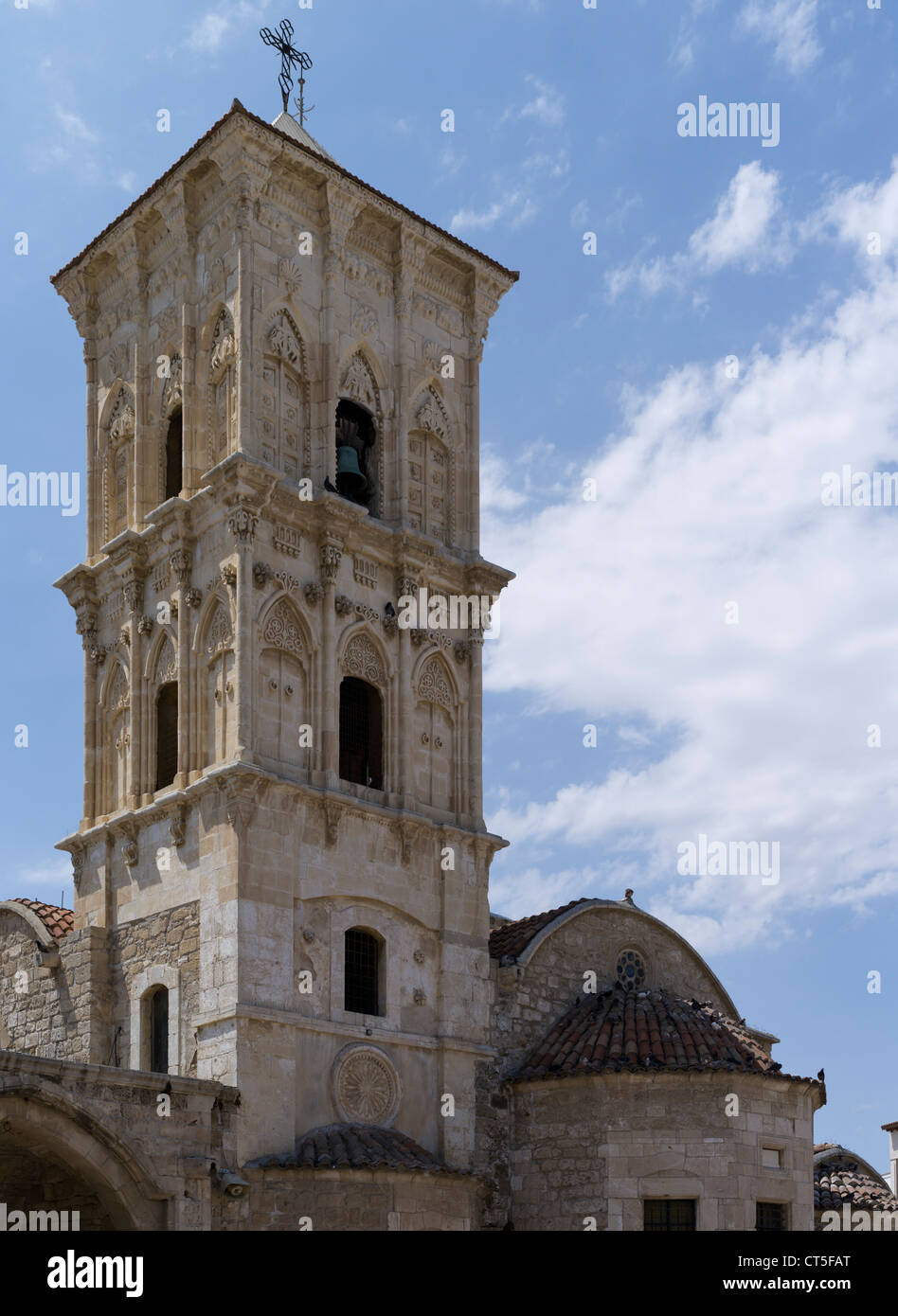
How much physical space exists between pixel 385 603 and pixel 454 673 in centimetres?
188

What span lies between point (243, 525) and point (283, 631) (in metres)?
1.79

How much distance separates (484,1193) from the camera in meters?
27.1

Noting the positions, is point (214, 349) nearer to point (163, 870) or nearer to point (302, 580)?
point (302, 580)

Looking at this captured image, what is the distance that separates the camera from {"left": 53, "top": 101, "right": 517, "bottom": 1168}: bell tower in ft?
84.7

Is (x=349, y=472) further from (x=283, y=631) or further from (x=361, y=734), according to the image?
(x=361, y=734)

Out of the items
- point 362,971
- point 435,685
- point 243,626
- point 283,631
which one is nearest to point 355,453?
point 283,631

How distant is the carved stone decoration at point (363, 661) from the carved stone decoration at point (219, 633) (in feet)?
6.96

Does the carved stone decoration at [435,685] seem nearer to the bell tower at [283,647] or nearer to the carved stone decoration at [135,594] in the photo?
the bell tower at [283,647]

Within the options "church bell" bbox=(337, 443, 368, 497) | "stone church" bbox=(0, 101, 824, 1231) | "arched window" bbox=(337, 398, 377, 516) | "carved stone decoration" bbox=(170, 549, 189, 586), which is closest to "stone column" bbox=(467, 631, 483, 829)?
"stone church" bbox=(0, 101, 824, 1231)

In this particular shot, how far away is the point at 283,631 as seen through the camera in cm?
2727

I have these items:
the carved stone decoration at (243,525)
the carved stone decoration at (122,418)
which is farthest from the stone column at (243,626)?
the carved stone decoration at (122,418)

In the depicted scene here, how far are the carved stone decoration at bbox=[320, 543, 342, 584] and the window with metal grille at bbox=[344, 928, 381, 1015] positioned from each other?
18.3ft

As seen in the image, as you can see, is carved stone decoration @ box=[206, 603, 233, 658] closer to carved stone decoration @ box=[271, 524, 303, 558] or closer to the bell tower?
the bell tower
